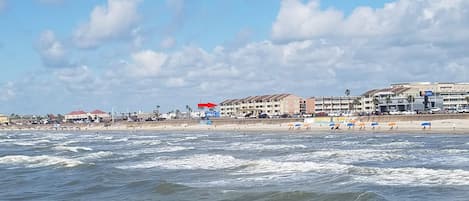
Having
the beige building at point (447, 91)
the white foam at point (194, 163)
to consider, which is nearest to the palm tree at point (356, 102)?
the beige building at point (447, 91)

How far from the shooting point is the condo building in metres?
170

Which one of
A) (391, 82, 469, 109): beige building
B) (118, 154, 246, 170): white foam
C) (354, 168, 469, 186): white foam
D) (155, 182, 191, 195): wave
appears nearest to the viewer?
(354, 168, 469, 186): white foam

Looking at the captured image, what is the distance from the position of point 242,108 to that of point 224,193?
164303mm

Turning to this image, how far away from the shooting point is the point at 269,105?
572ft

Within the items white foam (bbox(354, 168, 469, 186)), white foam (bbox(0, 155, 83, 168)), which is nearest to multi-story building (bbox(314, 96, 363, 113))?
white foam (bbox(0, 155, 83, 168))

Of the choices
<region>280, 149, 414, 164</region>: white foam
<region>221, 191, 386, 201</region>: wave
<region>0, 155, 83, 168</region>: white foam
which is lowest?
<region>0, 155, 83, 168</region>: white foam

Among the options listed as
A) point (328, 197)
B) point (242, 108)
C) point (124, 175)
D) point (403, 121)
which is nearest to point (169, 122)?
point (242, 108)

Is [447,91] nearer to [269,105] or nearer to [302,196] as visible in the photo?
[269,105]

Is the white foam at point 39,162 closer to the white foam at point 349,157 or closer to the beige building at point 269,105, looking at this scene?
the white foam at point 349,157

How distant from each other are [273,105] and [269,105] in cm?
182

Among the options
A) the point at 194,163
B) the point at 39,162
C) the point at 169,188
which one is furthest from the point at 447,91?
the point at 169,188

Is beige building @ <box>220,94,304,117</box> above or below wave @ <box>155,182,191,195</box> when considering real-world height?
above

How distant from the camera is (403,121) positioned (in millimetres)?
82438

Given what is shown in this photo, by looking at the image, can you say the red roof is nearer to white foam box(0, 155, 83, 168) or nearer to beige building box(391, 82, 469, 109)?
beige building box(391, 82, 469, 109)
